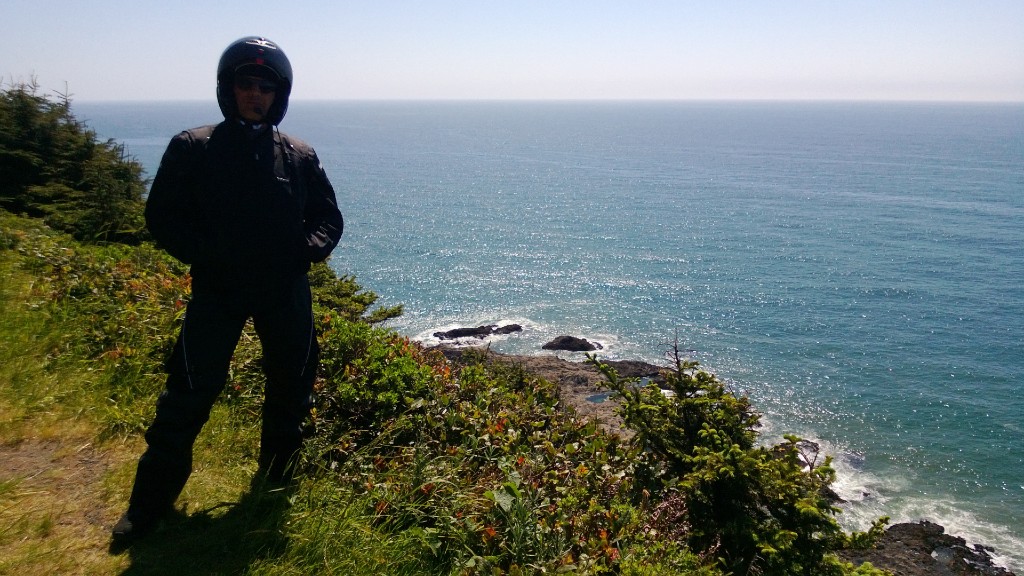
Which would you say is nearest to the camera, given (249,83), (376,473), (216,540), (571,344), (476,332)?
(216,540)

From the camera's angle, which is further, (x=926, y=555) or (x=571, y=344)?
(x=571, y=344)

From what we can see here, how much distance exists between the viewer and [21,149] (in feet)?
45.2

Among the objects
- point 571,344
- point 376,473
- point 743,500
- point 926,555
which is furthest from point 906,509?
point 376,473

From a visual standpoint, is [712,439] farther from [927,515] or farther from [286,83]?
[927,515]

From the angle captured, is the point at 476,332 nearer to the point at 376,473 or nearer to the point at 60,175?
the point at 60,175

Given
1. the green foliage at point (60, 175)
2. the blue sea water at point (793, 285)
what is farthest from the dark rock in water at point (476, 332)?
the green foliage at point (60, 175)

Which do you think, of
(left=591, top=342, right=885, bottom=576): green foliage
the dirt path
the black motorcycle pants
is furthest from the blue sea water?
the dirt path

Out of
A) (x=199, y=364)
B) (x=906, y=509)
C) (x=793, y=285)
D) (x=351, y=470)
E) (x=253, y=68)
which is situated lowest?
(x=906, y=509)

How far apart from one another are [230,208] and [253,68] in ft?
2.63

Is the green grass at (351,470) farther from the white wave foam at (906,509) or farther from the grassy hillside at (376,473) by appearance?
the white wave foam at (906,509)

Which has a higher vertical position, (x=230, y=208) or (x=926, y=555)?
(x=230, y=208)

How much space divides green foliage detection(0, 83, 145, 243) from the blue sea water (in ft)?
49.8

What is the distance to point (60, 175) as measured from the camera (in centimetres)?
1402

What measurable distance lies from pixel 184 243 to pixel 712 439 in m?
4.25
